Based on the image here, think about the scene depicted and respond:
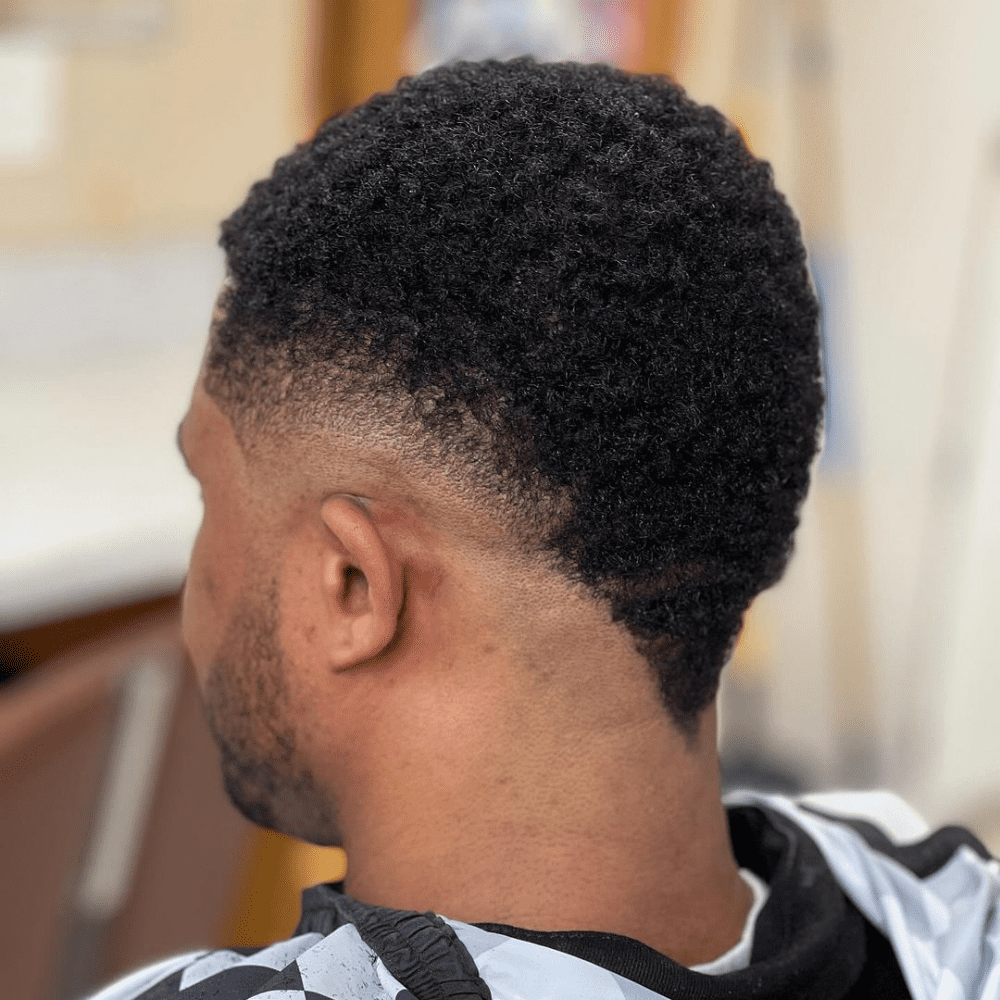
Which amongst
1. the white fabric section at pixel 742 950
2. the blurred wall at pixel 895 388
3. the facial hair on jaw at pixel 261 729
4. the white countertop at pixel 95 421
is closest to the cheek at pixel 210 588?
the facial hair on jaw at pixel 261 729

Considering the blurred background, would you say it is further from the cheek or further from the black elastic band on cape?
the black elastic band on cape

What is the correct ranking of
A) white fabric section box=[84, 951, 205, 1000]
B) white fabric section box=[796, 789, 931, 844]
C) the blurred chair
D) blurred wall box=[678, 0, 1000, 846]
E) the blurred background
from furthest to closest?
blurred wall box=[678, 0, 1000, 846]
the blurred background
the blurred chair
white fabric section box=[796, 789, 931, 844]
white fabric section box=[84, 951, 205, 1000]

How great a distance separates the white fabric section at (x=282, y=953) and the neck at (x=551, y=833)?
0.06 m

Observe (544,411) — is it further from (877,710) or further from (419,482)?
(877,710)

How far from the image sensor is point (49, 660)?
79.4 inches

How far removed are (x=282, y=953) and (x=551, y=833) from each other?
0.17m

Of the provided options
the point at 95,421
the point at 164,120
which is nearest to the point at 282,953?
the point at 95,421

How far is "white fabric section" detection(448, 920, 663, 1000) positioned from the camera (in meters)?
0.69

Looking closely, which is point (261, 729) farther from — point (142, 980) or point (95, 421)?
point (95, 421)

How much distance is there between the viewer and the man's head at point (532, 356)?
71 centimetres

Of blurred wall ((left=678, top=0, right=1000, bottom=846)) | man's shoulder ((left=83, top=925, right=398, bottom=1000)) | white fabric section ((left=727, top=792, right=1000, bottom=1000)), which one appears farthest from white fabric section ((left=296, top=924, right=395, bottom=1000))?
blurred wall ((left=678, top=0, right=1000, bottom=846))

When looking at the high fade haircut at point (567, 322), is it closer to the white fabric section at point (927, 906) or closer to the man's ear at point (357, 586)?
the man's ear at point (357, 586)

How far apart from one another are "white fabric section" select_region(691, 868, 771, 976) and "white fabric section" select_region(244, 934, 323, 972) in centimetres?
23

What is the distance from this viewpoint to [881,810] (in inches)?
43.5
